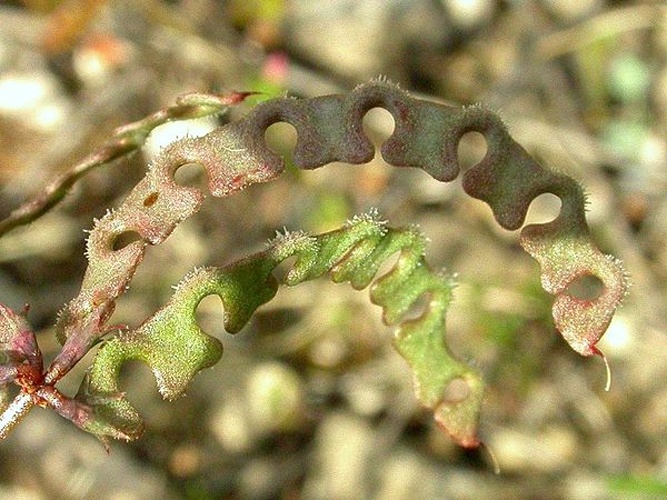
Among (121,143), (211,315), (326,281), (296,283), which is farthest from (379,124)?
(296,283)

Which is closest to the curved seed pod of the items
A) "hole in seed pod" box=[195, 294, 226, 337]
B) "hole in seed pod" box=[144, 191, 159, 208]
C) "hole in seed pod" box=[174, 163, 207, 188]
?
"hole in seed pod" box=[144, 191, 159, 208]

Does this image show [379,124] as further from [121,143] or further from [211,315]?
[121,143]

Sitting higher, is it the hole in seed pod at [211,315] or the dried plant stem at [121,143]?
the dried plant stem at [121,143]

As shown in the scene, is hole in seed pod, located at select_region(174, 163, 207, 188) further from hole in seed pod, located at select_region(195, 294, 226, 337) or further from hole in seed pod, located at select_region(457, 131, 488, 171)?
hole in seed pod, located at select_region(457, 131, 488, 171)

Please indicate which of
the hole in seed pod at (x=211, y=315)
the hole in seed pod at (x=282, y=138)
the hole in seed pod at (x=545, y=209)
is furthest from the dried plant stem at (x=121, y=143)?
the hole in seed pod at (x=545, y=209)

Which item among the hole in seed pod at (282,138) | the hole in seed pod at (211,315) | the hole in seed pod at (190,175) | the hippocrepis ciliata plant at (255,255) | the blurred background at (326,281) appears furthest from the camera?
the hole in seed pod at (190,175)

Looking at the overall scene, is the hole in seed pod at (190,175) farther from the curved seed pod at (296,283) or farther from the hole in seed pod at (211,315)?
the curved seed pod at (296,283)
